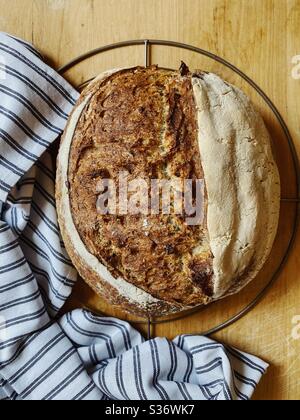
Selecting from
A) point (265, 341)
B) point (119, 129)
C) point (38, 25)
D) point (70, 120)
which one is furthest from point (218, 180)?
point (38, 25)

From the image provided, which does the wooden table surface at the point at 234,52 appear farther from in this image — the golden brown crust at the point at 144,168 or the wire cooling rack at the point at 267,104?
the golden brown crust at the point at 144,168

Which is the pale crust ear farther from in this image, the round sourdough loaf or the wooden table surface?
the wooden table surface

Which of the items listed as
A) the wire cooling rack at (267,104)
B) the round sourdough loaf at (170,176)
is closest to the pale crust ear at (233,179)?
the round sourdough loaf at (170,176)

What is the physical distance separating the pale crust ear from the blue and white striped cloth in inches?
10.0

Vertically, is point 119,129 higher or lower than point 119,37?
lower

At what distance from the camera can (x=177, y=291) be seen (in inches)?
40.7

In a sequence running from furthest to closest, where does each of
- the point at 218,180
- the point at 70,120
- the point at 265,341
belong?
1. the point at 265,341
2. the point at 70,120
3. the point at 218,180

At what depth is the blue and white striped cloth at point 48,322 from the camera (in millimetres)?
1173

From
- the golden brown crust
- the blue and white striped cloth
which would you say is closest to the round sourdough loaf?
the golden brown crust

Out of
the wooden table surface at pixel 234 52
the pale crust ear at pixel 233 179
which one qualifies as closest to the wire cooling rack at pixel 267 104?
the wooden table surface at pixel 234 52

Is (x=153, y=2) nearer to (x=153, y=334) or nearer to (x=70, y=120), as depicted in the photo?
(x=70, y=120)

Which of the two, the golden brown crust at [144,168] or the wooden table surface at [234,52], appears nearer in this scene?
the golden brown crust at [144,168]

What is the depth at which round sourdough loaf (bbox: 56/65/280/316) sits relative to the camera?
99cm

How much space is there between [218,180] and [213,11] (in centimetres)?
51
